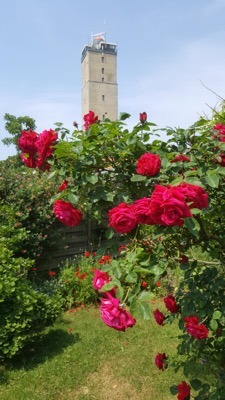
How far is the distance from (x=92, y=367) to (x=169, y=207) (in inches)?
134

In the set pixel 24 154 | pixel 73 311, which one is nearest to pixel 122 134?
pixel 24 154

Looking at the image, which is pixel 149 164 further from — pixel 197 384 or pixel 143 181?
pixel 197 384

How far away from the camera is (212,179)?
5.03ft

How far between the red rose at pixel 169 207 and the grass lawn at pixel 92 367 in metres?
2.00

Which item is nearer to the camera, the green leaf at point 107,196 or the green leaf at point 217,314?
the green leaf at point 107,196

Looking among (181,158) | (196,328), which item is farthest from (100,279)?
(196,328)

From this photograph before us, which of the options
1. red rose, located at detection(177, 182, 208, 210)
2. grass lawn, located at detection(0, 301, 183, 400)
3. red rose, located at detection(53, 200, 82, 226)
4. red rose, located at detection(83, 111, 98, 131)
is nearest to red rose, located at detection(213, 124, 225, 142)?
red rose, located at detection(177, 182, 208, 210)

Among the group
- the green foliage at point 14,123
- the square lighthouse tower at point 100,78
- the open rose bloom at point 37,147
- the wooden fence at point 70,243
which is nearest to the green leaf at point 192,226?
the open rose bloom at point 37,147

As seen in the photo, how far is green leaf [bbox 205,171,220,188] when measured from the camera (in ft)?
4.96

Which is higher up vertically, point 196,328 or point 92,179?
point 92,179

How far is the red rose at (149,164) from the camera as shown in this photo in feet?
5.30

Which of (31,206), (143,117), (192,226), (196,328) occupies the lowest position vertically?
(196,328)

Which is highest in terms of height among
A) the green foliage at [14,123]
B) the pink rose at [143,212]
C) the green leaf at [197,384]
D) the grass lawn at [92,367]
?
the green foliage at [14,123]

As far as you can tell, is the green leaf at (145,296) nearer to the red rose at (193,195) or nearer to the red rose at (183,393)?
the red rose at (193,195)
